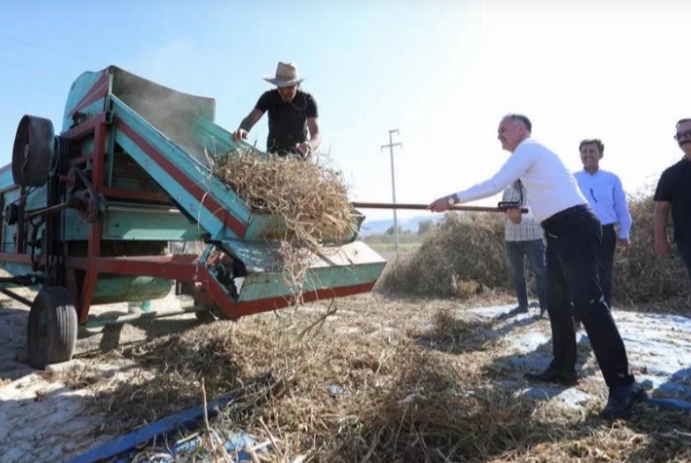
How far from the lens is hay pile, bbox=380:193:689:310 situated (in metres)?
7.34

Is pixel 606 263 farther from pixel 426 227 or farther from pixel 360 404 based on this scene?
pixel 426 227

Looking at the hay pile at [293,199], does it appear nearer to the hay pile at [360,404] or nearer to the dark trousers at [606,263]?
the hay pile at [360,404]

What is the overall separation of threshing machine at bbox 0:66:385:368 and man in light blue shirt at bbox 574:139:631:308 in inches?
102

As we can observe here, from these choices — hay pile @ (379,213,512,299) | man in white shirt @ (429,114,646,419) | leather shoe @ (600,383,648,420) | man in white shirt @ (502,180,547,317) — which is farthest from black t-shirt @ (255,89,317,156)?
hay pile @ (379,213,512,299)

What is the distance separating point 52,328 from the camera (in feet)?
11.4

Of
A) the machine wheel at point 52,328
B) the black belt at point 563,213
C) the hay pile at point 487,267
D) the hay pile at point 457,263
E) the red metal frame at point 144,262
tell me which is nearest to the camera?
the red metal frame at point 144,262

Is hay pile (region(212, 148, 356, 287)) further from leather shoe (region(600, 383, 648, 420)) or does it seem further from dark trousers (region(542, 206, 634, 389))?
leather shoe (region(600, 383, 648, 420))

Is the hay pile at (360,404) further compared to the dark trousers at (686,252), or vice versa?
the dark trousers at (686,252)

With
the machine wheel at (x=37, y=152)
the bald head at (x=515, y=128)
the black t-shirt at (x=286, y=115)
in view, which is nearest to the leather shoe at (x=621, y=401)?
the bald head at (x=515, y=128)

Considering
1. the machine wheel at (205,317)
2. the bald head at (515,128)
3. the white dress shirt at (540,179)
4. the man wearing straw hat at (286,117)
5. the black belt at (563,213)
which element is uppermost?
the man wearing straw hat at (286,117)

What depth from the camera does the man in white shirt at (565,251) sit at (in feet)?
8.73

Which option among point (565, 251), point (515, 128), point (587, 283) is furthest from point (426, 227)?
point (587, 283)

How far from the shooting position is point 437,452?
203 centimetres

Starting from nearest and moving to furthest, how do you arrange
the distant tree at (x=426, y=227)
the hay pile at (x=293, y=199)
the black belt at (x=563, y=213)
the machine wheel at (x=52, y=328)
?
the hay pile at (x=293, y=199)
the black belt at (x=563, y=213)
the machine wheel at (x=52, y=328)
the distant tree at (x=426, y=227)
